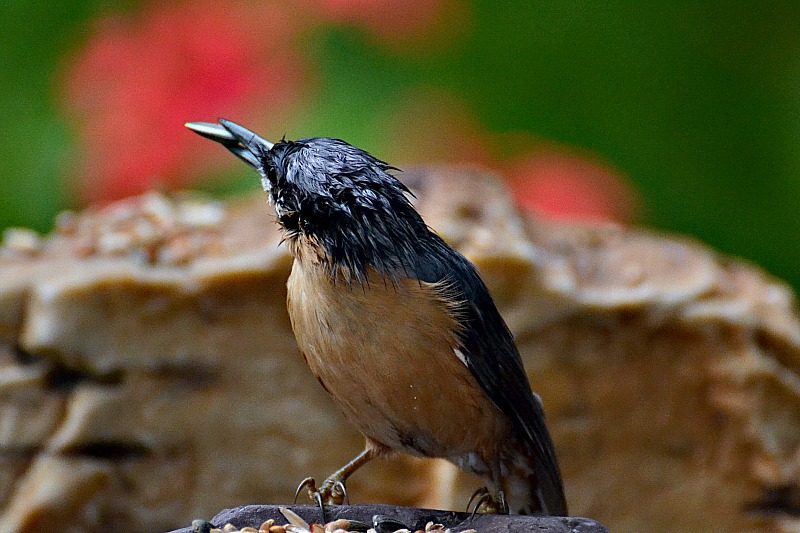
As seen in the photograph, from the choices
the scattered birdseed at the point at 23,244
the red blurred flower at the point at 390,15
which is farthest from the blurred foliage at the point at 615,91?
the scattered birdseed at the point at 23,244

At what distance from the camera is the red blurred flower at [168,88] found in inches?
169

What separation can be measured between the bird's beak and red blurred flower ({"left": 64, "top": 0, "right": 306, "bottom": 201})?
1.97m

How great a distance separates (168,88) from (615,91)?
2.19m

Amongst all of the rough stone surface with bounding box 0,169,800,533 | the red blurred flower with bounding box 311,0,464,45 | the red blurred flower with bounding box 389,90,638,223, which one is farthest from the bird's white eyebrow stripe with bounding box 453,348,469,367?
the red blurred flower with bounding box 311,0,464,45

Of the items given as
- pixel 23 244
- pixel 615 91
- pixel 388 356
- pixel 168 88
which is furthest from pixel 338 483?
pixel 615 91

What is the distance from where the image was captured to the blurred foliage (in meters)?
4.68

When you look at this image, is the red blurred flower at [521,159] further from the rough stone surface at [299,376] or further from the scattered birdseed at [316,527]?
the scattered birdseed at [316,527]

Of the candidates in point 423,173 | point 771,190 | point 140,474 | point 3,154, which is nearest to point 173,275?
point 140,474

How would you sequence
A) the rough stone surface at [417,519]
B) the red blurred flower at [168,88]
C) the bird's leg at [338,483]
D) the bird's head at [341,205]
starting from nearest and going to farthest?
the rough stone surface at [417,519] → the bird's head at [341,205] → the bird's leg at [338,483] → the red blurred flower at [168,88]

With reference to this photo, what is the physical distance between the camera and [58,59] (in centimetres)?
467

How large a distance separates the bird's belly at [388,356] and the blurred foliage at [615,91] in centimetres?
251

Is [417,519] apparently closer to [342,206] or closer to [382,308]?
[382,308]

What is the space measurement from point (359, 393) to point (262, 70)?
249cm

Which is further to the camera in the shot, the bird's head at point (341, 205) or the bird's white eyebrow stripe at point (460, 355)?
the bird's white eyebrow stripe at point (460, 355)
